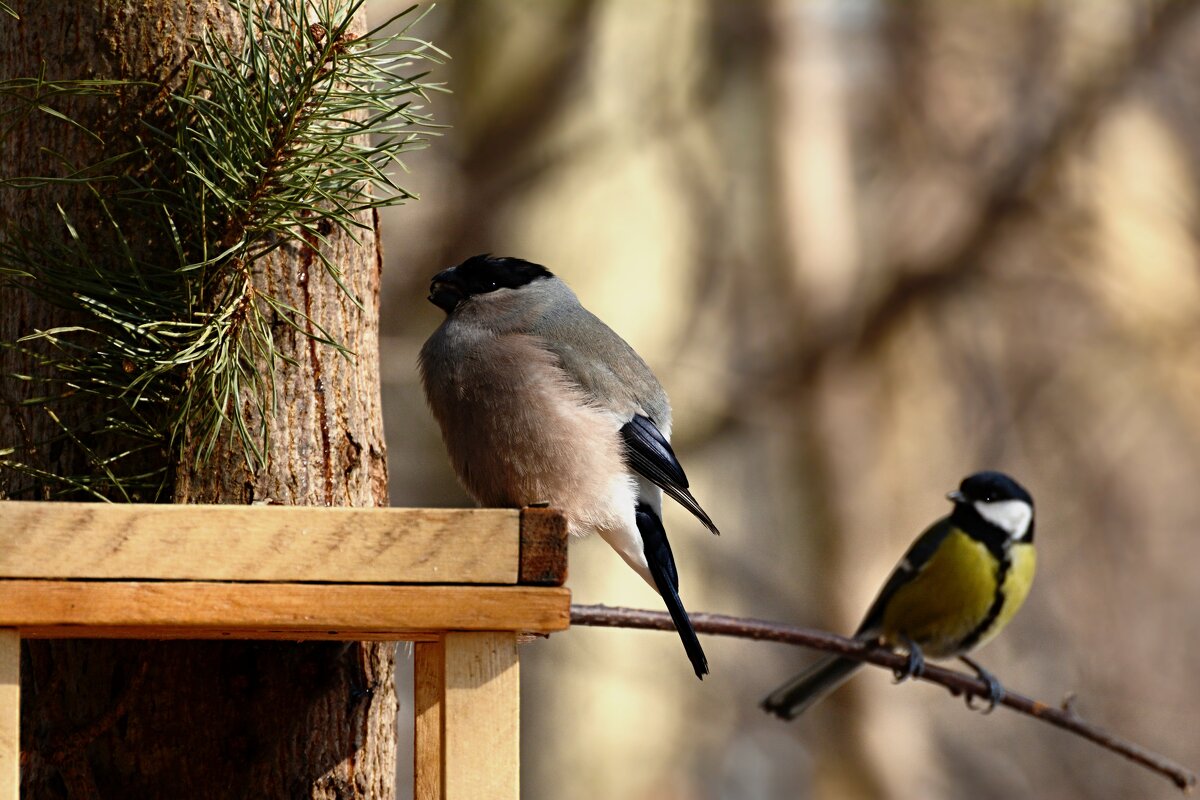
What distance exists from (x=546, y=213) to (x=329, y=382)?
4.38 metres

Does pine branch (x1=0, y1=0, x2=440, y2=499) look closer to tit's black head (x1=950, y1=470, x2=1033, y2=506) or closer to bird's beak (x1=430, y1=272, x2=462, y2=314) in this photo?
bird's beak (x1=430, y1=272, x2=462, y2=314)

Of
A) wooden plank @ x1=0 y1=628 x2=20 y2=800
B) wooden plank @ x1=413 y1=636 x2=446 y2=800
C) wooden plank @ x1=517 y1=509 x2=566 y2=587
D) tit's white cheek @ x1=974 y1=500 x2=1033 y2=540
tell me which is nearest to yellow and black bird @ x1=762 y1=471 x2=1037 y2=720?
tit's white cheek @ x1=974 y1=500 x2=1033 y2=540

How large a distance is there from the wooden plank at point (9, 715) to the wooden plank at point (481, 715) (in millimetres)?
415

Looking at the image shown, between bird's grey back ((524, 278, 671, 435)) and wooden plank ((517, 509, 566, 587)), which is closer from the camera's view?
wooden plank ((517, 509, 566, 587))

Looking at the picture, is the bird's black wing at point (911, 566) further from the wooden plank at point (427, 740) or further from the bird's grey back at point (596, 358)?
the wooden plank at point (427, 740)

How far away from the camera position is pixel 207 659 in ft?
5.76

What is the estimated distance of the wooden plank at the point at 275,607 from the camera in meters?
1.30

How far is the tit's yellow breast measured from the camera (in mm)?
3812

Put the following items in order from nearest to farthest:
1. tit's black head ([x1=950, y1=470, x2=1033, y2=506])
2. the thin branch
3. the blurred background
A: the thin branch, tit's black head ([x1=950, y1=470, x2=1033, y2=506]), the blurred background

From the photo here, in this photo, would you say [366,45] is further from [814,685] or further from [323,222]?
[814,685]

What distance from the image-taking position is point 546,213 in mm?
6137

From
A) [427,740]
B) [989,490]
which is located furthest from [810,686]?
[427,740]

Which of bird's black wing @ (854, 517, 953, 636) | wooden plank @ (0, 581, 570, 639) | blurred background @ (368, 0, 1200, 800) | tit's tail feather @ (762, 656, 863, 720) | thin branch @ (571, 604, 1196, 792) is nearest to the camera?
wooden plank @ (0, 581, 570, 639)

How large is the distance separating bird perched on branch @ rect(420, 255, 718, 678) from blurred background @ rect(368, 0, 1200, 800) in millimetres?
3543
